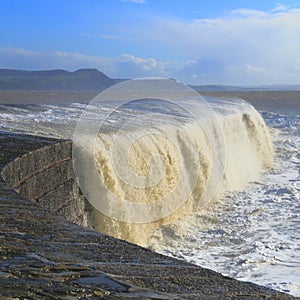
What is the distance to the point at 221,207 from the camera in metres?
12.0

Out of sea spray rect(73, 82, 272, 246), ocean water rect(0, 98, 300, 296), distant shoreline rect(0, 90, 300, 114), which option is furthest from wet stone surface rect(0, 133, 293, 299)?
distant shoreline rect(0, 90, 300, 114)

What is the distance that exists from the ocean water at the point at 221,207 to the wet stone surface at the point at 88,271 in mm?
3858

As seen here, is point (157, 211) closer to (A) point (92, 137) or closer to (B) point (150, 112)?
(A) point (92, 137)

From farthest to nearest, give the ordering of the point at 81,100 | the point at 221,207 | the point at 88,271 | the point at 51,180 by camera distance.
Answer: the point at 81,100 < the point at 221,207 < the point at 51,180 < the point at 88,271

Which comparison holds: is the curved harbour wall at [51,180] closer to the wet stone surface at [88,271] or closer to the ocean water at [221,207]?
the ocean water at [221,207]

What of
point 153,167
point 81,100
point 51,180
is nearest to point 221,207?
Result: point 153,167

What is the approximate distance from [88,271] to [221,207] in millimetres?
9510

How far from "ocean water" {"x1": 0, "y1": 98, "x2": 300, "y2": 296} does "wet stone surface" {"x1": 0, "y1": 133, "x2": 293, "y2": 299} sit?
3.86m

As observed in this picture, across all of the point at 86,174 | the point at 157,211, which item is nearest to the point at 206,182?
the point at 157,211

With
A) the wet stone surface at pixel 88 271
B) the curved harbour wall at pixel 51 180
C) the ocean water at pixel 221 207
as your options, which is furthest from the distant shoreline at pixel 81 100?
the wet stone surface at pixel 88 271

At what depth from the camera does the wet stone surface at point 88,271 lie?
243cm

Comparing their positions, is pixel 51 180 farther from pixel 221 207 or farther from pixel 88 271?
pixel 221 207

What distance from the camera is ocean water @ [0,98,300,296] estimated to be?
8102mm

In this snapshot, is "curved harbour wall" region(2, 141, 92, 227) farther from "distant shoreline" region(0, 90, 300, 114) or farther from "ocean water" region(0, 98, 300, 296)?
"distant shoreline" region(0, 90, 300, 114)
